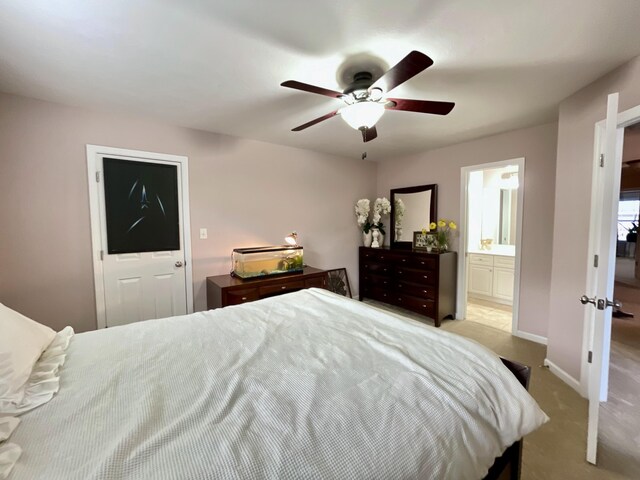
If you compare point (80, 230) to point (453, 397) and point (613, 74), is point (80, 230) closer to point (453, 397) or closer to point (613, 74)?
point (453, 397)

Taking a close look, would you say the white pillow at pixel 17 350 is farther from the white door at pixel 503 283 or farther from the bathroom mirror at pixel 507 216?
the bathroom mirror at pixel 507 216

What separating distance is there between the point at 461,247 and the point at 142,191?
147 inches

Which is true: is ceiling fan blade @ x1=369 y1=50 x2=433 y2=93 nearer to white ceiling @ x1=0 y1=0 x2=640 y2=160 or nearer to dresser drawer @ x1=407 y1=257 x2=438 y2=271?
white ceiling @ x1=0 y1=0 x2=640 y2=160

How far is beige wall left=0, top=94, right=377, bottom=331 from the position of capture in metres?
2.15

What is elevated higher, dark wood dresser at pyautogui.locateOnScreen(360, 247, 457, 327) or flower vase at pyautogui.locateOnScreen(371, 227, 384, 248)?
flower vase at pyautogui.locateOnScreen(371, 227, 384, 248)

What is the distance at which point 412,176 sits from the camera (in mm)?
4059

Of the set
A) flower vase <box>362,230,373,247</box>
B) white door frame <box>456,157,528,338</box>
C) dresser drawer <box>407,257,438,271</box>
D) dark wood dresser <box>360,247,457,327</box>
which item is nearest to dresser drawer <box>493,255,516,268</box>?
white door frame <box>456,157,528,338</box>

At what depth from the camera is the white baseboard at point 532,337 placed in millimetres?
2947

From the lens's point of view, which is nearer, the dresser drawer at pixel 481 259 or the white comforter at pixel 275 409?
the white comforter at pixel 275 409

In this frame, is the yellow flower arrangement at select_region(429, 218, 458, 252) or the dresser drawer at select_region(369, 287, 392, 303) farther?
the dresser drawer at select_region(369, 287, 392, 303)

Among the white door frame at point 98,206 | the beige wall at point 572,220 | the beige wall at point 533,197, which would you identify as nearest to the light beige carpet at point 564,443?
the beige wall at point 572,220

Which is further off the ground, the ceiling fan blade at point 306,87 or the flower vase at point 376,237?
the ceiling fan blade at point 306,87

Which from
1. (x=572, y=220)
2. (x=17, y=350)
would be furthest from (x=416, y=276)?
(x=17, y=350)

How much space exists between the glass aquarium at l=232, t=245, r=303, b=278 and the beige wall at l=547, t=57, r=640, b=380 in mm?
2488
